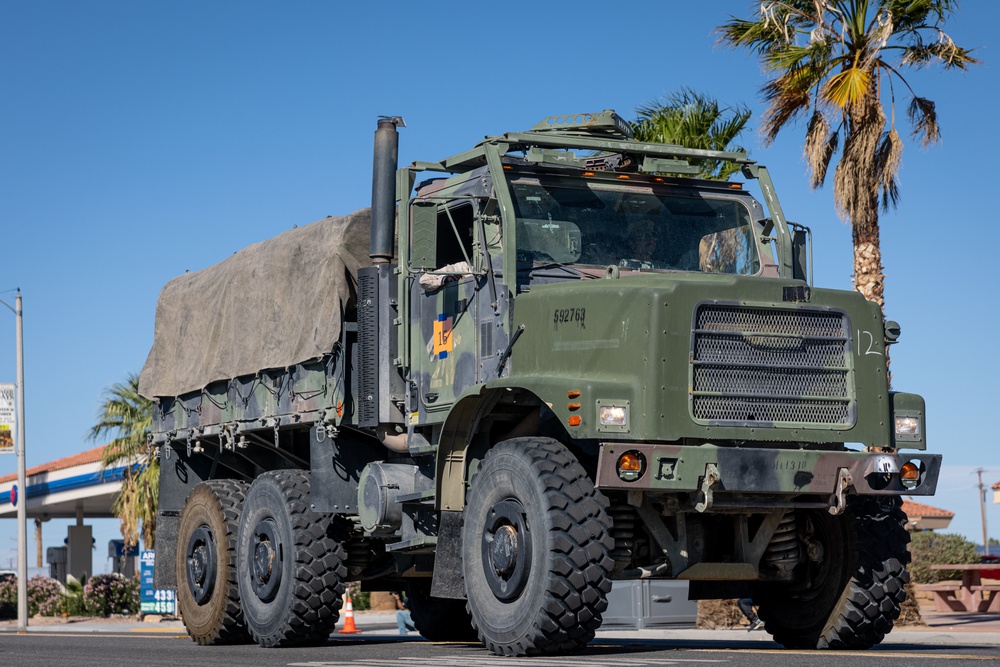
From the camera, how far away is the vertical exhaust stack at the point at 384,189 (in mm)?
12938

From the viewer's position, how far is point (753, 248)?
1245 centimetres

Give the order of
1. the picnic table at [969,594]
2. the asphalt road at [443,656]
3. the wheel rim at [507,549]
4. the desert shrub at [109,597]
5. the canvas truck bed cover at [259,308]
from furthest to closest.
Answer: the desert shrub at [109,597]
the picnic table at [969,594]
the canvas truck bed cover at [259,308]
the wheel rim at [507,549]
the asphalt road at [443,656]

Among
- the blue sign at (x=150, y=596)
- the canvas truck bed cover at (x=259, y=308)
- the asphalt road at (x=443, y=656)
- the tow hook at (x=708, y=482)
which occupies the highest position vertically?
the canvas truck bed cover at (x=259, y=308)

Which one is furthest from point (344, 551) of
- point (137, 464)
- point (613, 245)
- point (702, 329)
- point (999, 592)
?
point (137, 464)

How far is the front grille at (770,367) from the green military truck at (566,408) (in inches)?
0.6

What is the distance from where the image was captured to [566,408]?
33.4 ft

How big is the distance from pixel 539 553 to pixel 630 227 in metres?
3.00

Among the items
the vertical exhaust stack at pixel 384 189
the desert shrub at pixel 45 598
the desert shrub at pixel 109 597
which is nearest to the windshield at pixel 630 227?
the vertical exhaust stack at pixel 384 189

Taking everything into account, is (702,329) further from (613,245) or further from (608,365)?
(613,245)

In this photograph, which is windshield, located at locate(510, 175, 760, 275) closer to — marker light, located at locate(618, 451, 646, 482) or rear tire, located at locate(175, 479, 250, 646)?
marker light, located at locate(618, 451, 646, 482)

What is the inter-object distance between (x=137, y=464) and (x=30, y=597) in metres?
6.41

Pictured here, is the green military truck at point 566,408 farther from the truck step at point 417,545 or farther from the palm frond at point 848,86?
the palm frond at point 848,86

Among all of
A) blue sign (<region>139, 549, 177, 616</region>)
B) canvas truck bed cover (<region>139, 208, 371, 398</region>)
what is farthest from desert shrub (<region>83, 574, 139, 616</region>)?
canvas truck bed cover (<region>139, 208, 371, 398</region>)

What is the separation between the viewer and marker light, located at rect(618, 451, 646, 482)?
991 centimetres
